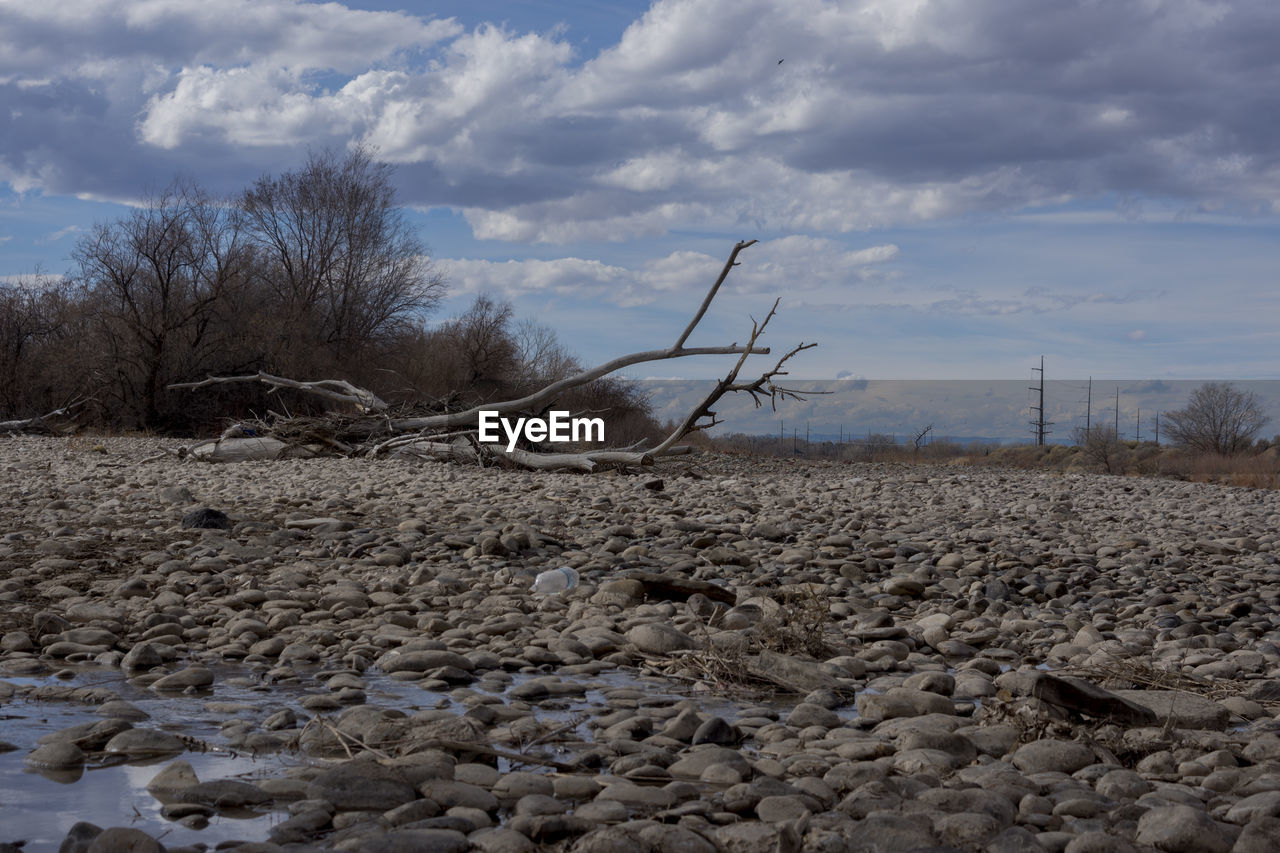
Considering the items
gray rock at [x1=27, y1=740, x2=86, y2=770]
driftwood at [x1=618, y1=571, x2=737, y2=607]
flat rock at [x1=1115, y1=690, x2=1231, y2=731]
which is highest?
driftwood at [x1=618, y1=571, x2=737, y2=607]

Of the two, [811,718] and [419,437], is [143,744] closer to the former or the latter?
[811,718]

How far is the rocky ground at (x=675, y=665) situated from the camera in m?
2.60

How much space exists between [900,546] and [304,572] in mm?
4118

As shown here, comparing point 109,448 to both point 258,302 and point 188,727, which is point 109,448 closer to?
point 258,302

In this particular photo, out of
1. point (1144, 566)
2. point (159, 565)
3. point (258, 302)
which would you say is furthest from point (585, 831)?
point (258, 302)

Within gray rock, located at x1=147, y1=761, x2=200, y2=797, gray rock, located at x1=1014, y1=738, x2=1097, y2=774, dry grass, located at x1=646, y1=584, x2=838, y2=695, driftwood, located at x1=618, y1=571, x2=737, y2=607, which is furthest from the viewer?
driftwood, located at x1=618, y1=571, x2=737, y2=607

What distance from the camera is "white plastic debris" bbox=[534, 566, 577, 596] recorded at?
5.81 m

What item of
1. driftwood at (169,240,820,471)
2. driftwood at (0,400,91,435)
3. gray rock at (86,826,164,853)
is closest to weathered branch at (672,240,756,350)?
driftwood at (169,240,820,471)

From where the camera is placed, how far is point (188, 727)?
11.0 feet

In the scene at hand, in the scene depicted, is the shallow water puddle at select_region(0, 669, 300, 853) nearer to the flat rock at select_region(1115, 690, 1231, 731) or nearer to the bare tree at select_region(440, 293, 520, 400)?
the flat rock at select_region(1115, 690, 1231, 731)

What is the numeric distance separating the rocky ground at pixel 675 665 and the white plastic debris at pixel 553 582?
0.10 m

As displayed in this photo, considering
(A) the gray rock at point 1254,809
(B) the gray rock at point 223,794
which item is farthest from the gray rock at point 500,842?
(A) the gray rock at point 1254,809

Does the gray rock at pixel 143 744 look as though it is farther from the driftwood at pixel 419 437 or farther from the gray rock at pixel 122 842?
the driftwood at pixel 419 437

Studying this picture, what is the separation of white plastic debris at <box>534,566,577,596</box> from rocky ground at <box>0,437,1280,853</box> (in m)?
0.10
